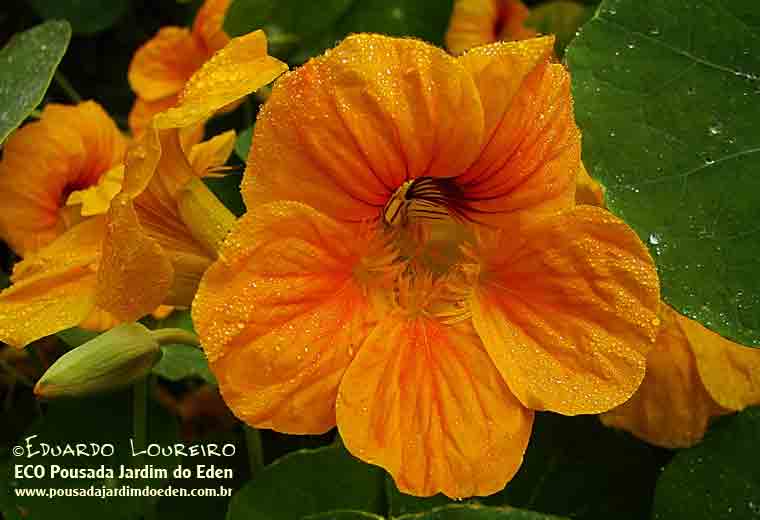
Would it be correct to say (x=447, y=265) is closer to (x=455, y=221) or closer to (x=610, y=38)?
(x=455, y=221)

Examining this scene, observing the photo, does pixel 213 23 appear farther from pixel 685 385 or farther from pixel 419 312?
pixel 685 385

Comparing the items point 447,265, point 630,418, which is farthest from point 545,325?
point 630,418

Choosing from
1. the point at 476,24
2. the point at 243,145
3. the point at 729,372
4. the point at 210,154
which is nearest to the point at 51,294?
the point at 210,154

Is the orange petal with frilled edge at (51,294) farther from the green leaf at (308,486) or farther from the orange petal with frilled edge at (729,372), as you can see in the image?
the orange petal with frilled edge at (729,372)

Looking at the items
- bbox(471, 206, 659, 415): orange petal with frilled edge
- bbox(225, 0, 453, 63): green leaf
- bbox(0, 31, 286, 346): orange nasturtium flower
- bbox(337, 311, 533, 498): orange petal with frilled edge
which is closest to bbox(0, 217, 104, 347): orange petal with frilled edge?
bbox(0, 31, 286, 346): orange nasturtium flower

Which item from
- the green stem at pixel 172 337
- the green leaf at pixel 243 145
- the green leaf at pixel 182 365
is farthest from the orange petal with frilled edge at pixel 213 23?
the green stem at pixel 172 337

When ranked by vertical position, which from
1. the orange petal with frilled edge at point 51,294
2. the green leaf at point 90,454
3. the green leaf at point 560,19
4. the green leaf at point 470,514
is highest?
the orange petal with frilled edge at point 51,294

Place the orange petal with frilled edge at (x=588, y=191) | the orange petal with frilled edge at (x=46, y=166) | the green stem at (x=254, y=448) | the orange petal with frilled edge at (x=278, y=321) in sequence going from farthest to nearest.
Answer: the orange petal with frilled edge at (x=46, y=166) < the green stem at (x=254, y=448) < the orange petal with frilled edge at (x=588, y=191) < the orange petal with frilled edge at (x=278, y=321)
